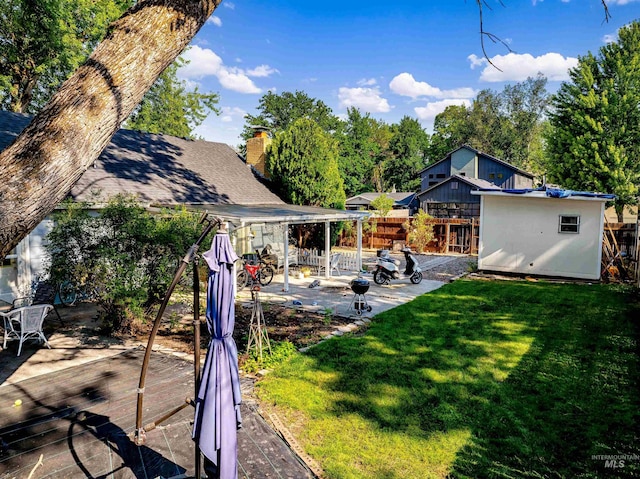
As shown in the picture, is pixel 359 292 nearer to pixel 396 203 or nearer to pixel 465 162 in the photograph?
pixel 396 203

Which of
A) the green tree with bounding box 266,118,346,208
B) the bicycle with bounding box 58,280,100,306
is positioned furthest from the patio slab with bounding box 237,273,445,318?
the bicycle with bounding box 58,280,100,306

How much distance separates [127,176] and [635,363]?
42.9ft

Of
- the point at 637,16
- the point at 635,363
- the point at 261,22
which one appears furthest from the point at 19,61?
the point at 637,16

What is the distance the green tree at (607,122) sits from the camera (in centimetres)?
2100

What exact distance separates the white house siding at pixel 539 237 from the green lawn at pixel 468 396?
15.1ft

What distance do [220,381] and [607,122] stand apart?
2588cm

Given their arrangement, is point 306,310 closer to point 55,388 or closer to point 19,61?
point 55,388

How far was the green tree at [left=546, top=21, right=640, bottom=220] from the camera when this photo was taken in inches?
827

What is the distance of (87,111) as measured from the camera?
2.29m

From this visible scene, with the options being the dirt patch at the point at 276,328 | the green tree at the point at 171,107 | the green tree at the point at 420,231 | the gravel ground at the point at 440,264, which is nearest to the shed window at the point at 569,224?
the gravel ground at the point at 440,264

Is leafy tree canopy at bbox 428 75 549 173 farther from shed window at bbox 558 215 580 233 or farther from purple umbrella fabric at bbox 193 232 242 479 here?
purple umbrella fabric at bbox 193 232 242 479

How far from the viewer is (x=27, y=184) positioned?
6.88 ft

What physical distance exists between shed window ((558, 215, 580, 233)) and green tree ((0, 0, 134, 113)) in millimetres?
20458

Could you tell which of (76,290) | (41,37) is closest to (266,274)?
(76,290)
